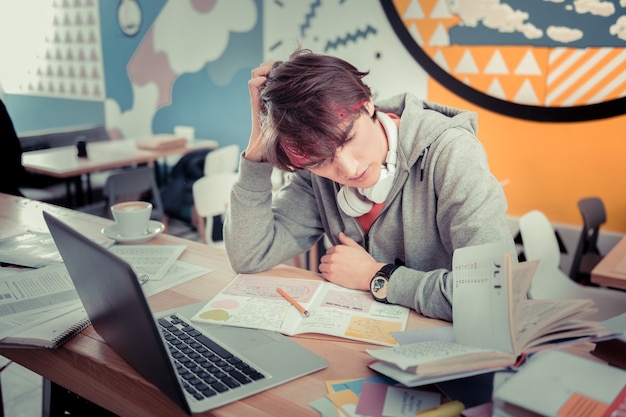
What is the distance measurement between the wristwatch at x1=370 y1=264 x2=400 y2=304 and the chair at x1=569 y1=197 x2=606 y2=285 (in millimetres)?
1826

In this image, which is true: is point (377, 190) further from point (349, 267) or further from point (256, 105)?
point (256, 105)

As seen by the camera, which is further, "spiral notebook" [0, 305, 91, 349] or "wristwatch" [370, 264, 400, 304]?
"wristwatch" [370, 264, 400, 304]

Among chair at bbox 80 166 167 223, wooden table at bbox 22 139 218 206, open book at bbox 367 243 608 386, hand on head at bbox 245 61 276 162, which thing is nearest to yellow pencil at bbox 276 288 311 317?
open book at bbox 367 243 608 386

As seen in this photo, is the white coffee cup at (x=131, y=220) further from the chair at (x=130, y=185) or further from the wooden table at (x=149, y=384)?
the chair at (x=130, y=185)

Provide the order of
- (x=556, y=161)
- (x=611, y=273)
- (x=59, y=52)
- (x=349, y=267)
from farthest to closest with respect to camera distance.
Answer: (x=59, y=52) → (x=556, y=161) → (x=611, y=273) → (x=349, y=267)

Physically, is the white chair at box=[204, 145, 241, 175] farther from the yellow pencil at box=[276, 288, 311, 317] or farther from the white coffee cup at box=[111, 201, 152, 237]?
the yellow pencil at box=[276, 288, 311, 317]

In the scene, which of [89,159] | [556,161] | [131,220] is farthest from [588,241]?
[89,159]

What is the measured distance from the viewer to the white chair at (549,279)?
212 cm

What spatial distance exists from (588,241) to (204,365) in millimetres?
2496

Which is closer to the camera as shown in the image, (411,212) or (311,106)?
(311,106)

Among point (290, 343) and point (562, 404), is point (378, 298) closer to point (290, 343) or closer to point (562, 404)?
point (290, 343)

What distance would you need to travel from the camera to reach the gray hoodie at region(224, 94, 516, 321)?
3.65 feet

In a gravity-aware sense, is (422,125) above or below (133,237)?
above

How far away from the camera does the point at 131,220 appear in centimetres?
153
